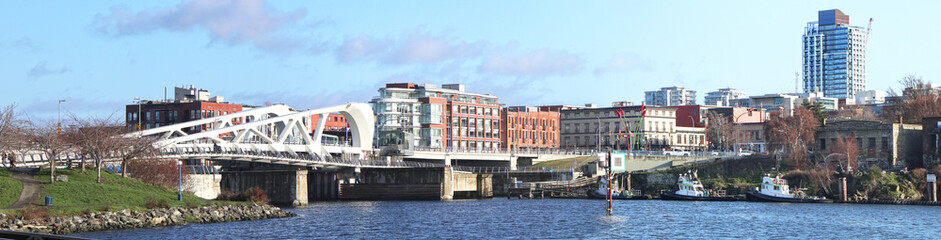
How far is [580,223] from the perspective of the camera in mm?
84625

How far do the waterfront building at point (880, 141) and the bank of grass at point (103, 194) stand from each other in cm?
8171

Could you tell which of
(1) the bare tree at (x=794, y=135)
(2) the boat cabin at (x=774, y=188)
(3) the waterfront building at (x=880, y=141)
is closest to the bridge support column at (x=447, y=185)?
(2) the boat cabin at (x=774, y=188)

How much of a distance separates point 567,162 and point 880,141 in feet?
157

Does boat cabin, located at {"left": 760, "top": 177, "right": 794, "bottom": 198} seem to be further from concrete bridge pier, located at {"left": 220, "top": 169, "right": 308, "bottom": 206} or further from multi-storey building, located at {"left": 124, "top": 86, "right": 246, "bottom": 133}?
multi-storey building, located at {"left": 124, "top": 86, "right": 246, "bottom": 133}

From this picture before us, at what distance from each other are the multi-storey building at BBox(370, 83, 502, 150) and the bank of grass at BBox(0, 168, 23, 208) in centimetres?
9904

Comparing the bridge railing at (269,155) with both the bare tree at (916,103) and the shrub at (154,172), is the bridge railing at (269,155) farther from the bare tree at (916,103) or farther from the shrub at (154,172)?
the bare tree at (916,103)

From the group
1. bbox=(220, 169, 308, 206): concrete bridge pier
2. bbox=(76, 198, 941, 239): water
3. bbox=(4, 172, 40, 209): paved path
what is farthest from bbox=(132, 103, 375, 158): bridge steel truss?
bbox=(4, 172, 40, 209): paved path

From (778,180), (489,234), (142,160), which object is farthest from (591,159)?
(489,234)

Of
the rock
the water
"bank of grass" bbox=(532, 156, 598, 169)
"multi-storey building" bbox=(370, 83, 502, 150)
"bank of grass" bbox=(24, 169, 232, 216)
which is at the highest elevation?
"multi-storey building" bbox=(370, 83, 502, 150)

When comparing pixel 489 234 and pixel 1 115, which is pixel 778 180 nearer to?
pixel 489 234

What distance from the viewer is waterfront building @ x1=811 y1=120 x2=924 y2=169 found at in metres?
134

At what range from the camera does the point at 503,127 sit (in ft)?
654

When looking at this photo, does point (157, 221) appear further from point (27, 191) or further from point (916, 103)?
point (916, 103)

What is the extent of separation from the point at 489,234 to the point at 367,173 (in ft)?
217
